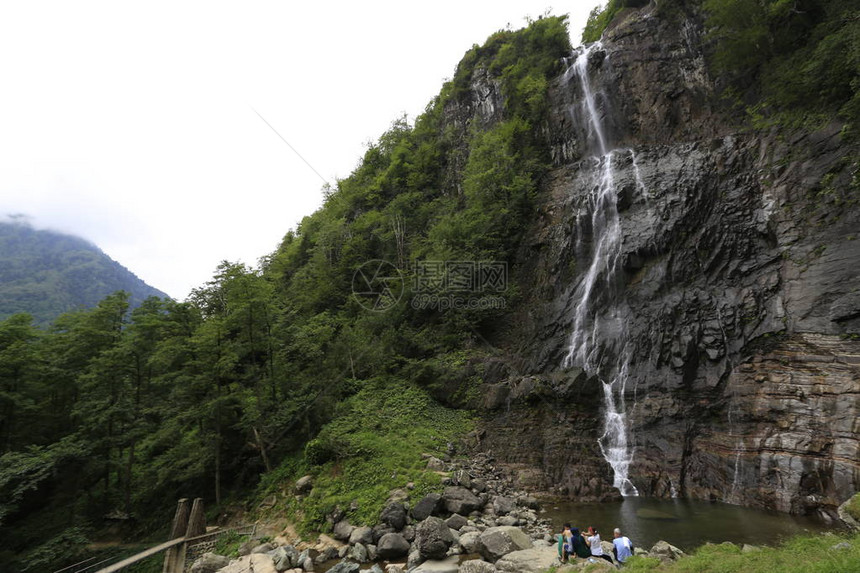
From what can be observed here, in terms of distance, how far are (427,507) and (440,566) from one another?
2.61 m

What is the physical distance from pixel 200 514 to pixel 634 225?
22.1 metres

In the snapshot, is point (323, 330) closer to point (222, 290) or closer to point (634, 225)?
point (222, 290)

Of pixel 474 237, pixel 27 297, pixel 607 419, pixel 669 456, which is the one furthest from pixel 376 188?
pixel 27 297

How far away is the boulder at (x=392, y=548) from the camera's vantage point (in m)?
10.1

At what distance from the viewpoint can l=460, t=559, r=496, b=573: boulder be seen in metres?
8.15

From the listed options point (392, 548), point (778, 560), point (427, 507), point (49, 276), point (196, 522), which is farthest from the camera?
point (49, 276)

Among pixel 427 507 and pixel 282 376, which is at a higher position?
pixel 282 376

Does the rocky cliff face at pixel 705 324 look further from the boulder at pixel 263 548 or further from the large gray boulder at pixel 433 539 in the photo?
the boulder at pixel 263 548

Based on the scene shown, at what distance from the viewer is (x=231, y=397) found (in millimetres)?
16625

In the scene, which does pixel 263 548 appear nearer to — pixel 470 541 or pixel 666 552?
pixel 470 541

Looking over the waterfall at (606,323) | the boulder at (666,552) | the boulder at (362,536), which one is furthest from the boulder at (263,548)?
the waterfall at (606,323)

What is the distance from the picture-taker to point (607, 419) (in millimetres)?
15383

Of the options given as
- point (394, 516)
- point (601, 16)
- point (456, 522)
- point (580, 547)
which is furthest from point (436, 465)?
point (601, 16)
